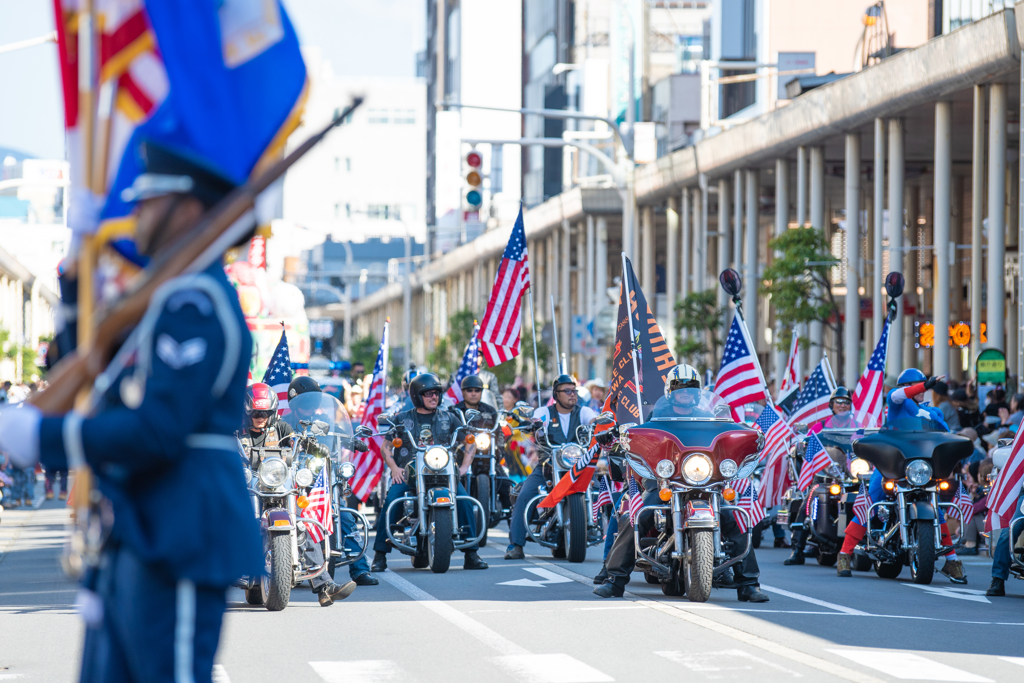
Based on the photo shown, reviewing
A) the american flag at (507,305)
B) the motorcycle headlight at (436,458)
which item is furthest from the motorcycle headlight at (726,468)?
the american flag at (507,305)

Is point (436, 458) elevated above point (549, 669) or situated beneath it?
elevated above

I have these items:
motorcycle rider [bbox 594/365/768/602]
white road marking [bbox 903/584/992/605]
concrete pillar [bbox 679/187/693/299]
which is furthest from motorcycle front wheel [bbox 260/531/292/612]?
concrete pillar [bbox 679/187/693/299]

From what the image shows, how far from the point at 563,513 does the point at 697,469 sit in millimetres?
4286

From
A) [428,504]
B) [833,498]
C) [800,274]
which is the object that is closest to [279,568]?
[428,504]

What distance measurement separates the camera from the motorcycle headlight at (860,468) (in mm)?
15289

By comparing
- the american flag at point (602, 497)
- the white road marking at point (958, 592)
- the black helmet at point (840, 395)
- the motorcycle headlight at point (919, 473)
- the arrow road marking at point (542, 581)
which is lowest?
the white road marking at point (958, 592)

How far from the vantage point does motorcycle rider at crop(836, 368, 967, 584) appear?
48.2 ft

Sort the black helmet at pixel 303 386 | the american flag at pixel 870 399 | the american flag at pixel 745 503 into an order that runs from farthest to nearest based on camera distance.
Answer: the american flag at pixel 870 399 < the black helmet at pixel 303 386 < the american flag at pixel 745 503

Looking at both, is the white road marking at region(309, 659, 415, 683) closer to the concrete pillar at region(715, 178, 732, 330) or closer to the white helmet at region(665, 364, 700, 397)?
the white helmet at region(665, 364, 700, 397)

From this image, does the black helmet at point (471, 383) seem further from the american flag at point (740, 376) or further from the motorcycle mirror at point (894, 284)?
the motorcycle mirror at point (894, 284)

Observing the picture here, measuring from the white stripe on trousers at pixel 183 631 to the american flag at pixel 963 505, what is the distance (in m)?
11.5

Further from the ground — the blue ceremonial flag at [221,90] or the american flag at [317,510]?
the blue ceremonial flag at [221,90]

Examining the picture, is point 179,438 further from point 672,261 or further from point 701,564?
point 672,261

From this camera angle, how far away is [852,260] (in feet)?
117
